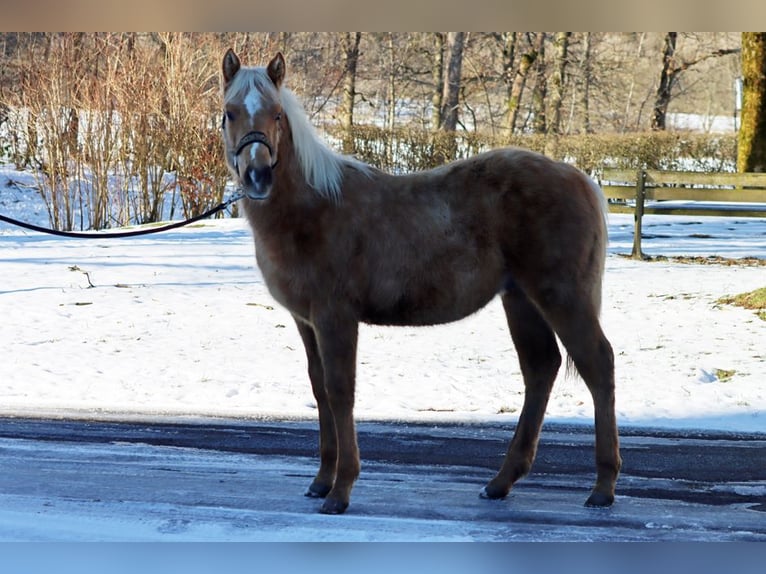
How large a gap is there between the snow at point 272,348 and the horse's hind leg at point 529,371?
1.83 metres

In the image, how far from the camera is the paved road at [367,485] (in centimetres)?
404

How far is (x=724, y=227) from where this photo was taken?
1377cm

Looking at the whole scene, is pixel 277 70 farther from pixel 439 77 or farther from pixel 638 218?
pixel 439 77

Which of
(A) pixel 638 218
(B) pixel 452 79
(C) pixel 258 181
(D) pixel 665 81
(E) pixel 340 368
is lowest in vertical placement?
(A) pixel 638 218

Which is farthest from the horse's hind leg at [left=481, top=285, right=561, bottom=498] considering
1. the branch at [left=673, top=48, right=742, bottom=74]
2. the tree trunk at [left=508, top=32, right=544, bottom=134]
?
the branch at [left=673, top=48, right=742, bottom=74]

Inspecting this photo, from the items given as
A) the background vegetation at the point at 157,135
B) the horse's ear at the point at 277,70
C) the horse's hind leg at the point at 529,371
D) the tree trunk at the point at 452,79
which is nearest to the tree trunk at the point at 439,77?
the tree trunk at the point at 452,79

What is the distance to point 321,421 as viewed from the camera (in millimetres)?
4180

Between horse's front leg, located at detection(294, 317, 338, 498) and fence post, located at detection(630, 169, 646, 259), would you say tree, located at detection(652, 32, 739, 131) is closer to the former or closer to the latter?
fence post, located at detection(630, 169, 646, 259)

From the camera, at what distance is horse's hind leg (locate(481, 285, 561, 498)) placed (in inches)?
169

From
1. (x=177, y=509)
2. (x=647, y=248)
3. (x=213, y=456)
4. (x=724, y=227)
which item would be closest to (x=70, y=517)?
(x=177, y=509)

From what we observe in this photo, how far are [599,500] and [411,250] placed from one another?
4.38ft

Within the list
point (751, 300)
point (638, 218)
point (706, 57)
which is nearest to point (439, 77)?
point (706, 57)
